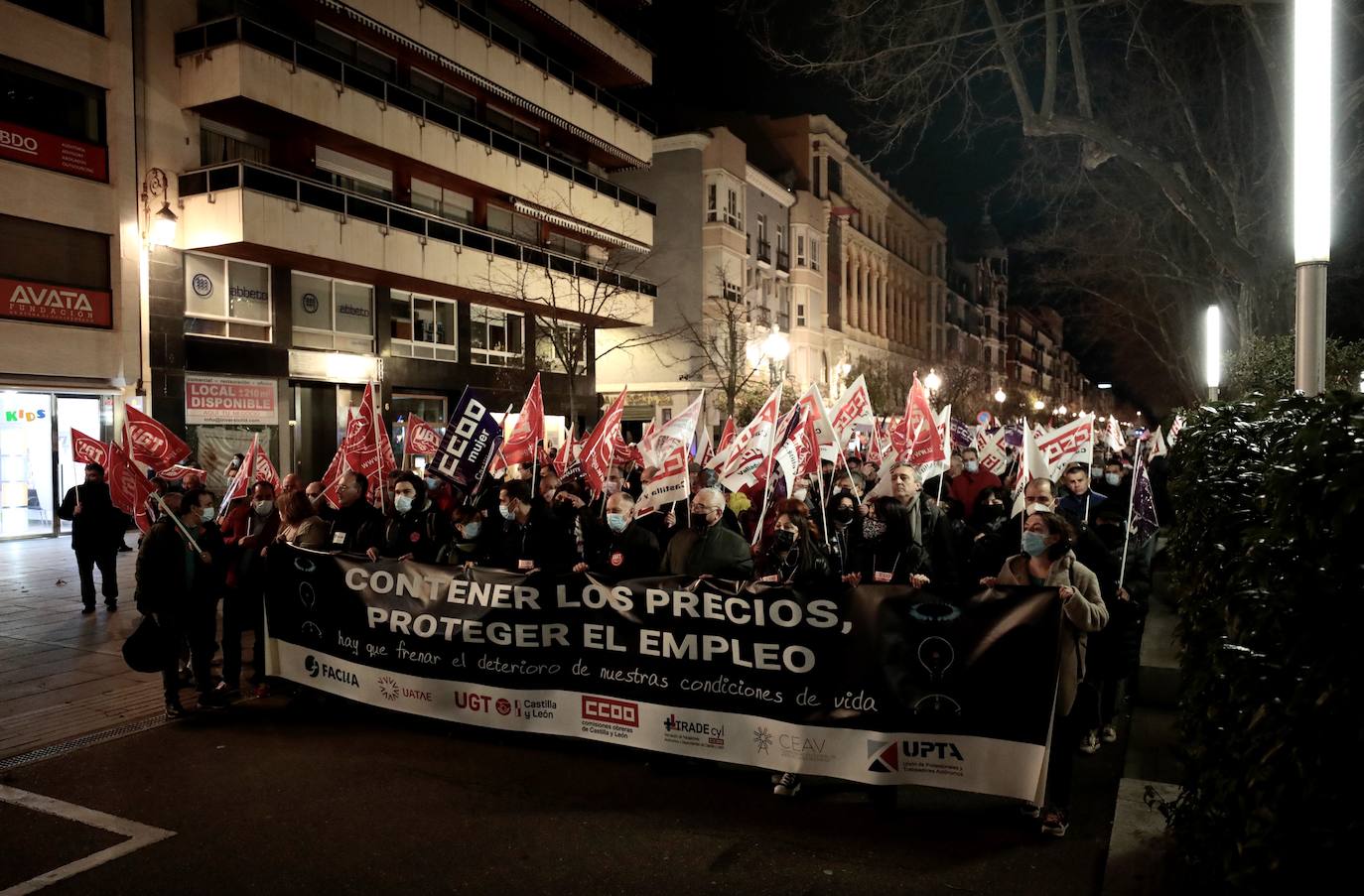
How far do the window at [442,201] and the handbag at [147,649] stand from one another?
22376mm

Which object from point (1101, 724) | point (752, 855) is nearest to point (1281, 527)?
point (752, 855)

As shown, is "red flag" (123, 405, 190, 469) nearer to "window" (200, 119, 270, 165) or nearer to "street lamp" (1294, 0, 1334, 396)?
"street lamp" (1294, 0, 1334, 396)

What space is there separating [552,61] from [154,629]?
28.4 meters

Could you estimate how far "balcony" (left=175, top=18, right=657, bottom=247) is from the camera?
69.3ft

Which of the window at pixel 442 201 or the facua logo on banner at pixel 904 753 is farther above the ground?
the window at pixel 442 201

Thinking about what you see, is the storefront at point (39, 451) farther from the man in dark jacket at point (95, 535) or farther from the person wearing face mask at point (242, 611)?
the person wearing face mask at point (242, 611)

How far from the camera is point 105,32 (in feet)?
65.9

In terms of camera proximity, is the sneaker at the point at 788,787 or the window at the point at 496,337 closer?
the sneaker at the point at 788,787

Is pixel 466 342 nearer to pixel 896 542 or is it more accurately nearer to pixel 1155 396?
pixel 896 542

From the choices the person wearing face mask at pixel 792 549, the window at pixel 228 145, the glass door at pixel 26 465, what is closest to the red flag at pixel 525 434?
the person wearing face mask at pixel 792 549

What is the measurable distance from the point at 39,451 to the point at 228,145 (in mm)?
8312

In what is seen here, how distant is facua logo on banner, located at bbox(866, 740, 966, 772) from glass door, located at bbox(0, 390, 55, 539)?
19724mm

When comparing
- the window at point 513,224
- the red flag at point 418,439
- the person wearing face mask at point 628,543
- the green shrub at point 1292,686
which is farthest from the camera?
the window at point 513,224

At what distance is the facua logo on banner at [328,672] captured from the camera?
23.6ft
